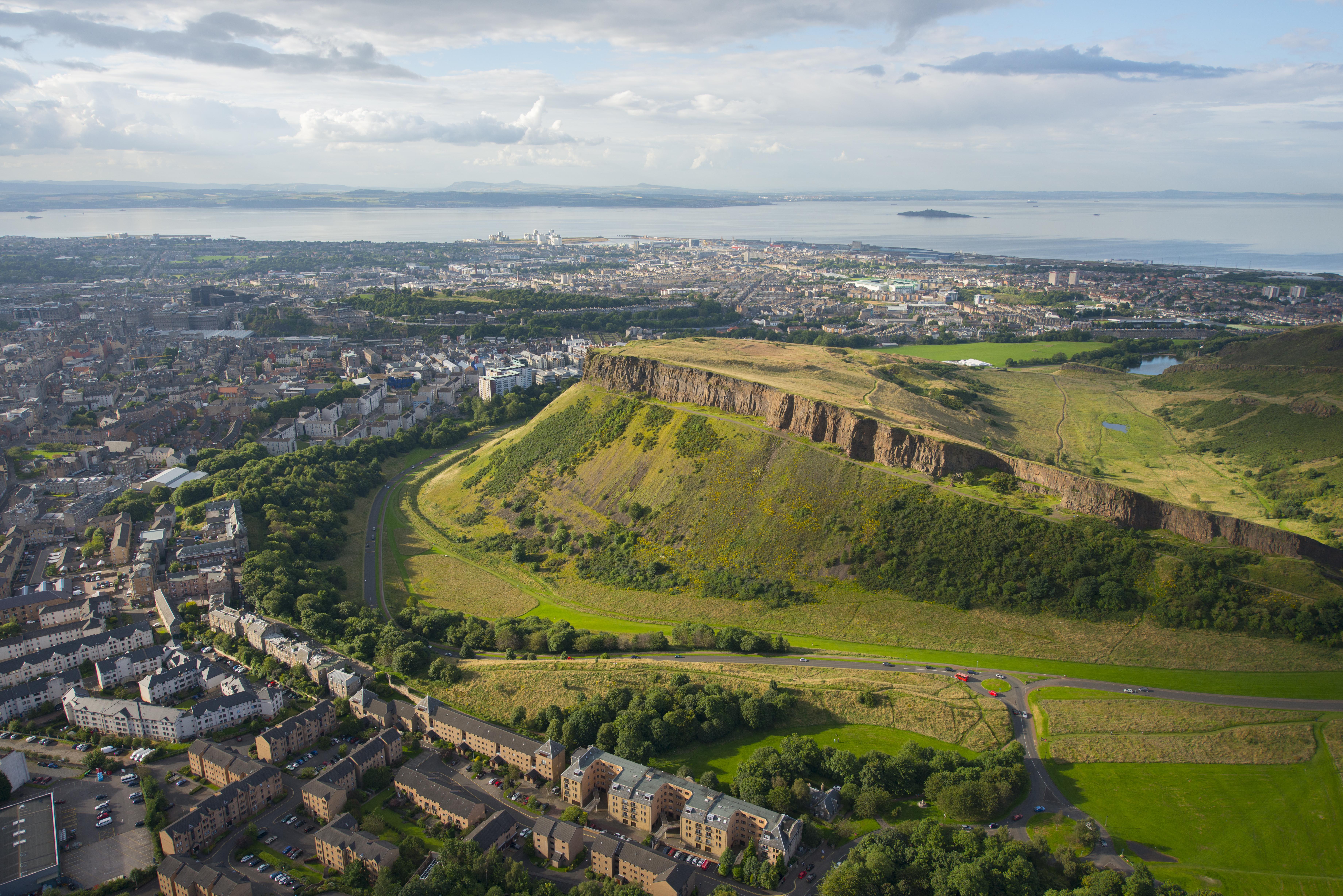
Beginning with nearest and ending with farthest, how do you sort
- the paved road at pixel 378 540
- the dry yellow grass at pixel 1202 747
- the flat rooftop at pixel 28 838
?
1. the flat rooftop at pixel 28 838
2. the dry yellow grass at pixel 1202 747
3. the paved road at pixel 378 540

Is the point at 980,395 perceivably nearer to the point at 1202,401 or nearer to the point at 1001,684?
the point at 1202,401

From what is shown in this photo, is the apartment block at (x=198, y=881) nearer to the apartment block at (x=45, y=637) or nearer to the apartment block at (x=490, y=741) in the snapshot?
the apartment block at (x=490, y=741)

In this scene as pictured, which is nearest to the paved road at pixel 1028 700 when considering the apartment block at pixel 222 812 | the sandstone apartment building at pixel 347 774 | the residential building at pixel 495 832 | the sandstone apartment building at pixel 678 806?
the sandstone apartment building at pixel 678 806

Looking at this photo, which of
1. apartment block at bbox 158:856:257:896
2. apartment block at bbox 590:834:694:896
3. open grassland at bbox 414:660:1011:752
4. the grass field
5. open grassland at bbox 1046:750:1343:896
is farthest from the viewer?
the grass field

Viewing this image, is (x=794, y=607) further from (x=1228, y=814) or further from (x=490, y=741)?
(x=1228, y=814)

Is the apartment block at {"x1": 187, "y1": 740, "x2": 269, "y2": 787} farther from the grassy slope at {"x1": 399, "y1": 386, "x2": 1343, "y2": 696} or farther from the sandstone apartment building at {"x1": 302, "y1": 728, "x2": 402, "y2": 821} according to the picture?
the grassy slope at {"x1": 399, "y1": 386, "x2": 1343, "y2": 696}

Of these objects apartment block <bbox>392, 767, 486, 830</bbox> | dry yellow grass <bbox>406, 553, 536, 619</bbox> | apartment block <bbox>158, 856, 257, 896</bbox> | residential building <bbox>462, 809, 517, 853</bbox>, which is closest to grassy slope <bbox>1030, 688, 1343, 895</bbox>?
residential building <bbox>462, 809, 517, 853</bbox>
